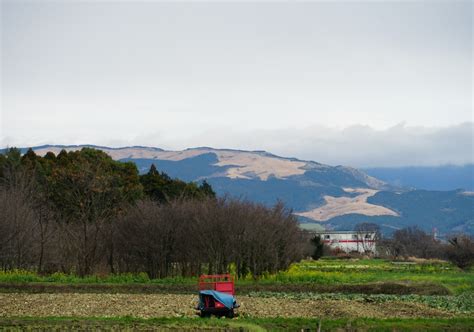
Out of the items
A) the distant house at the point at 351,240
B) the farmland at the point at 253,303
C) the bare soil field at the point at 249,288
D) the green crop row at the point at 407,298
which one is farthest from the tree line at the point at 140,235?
the distant house at the point at 351,240

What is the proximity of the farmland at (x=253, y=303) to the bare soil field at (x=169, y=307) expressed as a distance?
0.11 ft

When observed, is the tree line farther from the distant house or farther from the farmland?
the distant house

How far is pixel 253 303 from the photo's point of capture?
89.4 feet

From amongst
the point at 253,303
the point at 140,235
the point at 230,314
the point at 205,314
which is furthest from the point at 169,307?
the point at 140,235

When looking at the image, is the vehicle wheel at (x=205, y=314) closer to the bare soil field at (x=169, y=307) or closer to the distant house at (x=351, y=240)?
the bare soil field at (x=169, y=307)

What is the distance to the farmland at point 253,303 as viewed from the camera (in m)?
19.2

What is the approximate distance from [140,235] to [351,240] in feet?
358

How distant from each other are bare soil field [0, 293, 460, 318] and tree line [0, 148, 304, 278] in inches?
270

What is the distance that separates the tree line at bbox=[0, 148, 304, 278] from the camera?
36.8 meters

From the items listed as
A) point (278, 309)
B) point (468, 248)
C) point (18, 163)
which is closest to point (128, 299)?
point (278, 309)

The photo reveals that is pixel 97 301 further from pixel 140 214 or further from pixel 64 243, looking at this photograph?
pixel 64 243

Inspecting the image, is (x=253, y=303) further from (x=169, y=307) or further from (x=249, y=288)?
(x=249, y=288)

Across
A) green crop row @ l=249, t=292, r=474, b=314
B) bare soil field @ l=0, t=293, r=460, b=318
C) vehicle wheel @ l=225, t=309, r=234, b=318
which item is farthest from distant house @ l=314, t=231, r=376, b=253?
vehicle wheel @ l=225, t=309, r=234, b=318

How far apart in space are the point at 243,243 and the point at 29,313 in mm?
15100
